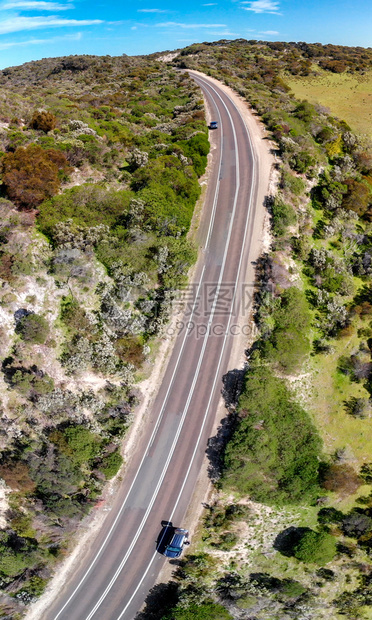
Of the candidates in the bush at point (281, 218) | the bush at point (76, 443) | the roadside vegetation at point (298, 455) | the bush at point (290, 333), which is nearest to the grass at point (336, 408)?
the roadside vegetation at point (298, 455)

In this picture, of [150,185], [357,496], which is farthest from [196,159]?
[357,496]

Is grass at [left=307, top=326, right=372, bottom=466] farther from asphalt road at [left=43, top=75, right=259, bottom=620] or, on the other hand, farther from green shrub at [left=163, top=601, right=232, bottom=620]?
green shrub at [left=163, top=601, right=232, bottom=620]

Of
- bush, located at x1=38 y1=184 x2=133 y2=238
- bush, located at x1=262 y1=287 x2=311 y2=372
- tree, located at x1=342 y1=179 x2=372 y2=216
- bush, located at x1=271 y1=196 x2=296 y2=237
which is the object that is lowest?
bush, located at x1=262 y1=287 x2=311 y2=372

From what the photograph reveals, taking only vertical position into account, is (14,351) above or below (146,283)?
below

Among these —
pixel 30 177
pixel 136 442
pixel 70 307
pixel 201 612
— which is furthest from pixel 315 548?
pixel 30 177

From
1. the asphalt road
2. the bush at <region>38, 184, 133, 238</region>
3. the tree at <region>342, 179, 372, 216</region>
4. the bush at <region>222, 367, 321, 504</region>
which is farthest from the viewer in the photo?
the tree at <region>342, 179, 372, 216</region>

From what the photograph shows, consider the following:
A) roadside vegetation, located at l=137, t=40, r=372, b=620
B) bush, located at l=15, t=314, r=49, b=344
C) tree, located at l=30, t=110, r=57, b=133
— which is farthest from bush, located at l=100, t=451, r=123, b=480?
tree, located at l=30, t=110, r=57, b=133

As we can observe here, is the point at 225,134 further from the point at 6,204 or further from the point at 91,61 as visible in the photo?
the point at 91,61
